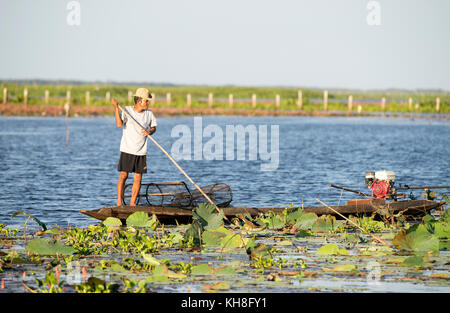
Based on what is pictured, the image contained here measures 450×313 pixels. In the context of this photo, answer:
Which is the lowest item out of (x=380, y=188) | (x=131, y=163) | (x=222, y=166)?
(x=222, y=166)

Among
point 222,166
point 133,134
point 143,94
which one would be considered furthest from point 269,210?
point 222,166

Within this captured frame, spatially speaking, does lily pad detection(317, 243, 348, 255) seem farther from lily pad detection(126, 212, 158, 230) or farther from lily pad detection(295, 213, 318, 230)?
lily pad detection(126, 212, 158, 230)

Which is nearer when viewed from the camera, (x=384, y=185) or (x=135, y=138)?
(x=135, y=138)

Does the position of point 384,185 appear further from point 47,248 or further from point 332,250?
point 47,248

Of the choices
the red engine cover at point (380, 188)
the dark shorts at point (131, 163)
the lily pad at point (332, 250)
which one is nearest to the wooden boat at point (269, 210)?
the red engine cover at point (380, 188)

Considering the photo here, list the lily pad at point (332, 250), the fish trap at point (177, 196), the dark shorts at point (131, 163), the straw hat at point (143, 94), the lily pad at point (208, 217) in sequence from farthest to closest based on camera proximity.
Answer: the fish trap at point (177, 196), the dark shorts at point (131, 163), the straw hat at point (143, 94), the lily pad at point (208, 217), the lily pad at point (332, 250)

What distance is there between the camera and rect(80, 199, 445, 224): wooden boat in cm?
1011

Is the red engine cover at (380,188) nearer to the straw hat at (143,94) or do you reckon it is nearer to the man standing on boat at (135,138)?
the man standing on boat at (135,138)

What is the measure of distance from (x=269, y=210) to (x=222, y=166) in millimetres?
11597

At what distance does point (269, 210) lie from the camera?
422 inches

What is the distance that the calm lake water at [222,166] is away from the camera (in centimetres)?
1415

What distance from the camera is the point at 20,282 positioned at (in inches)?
274

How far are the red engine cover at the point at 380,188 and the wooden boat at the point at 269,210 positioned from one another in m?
0.33

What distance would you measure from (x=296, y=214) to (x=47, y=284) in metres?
4.19
